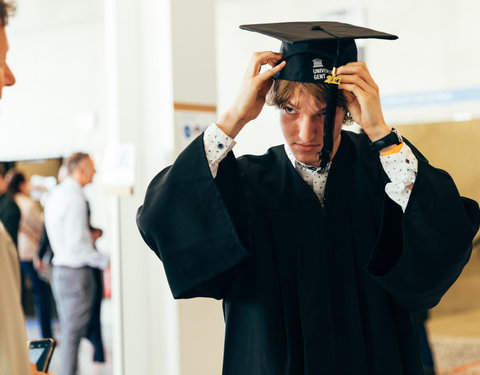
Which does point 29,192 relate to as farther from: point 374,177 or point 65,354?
point 374,177

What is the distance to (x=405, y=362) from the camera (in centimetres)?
173

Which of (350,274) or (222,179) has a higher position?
(222,179)

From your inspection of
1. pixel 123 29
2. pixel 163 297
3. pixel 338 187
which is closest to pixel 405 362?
pixel 338 187

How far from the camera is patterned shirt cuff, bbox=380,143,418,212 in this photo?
1.62m

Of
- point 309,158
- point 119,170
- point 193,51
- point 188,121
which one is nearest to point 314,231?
point 309,158

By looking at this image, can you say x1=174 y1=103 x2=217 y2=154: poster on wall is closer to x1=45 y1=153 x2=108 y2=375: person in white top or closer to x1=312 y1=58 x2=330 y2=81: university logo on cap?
x1=45 y1=153 x2=108 y2=375: person in white top

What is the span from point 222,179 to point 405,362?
71 cm

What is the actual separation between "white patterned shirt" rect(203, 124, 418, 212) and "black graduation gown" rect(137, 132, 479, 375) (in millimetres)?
28

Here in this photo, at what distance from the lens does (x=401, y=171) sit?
163 centimetres

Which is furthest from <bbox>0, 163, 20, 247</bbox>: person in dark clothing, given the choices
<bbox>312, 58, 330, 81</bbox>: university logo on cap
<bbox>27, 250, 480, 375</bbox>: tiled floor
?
<bbox>27, 250, 480, 375</bbox>: tiled floor

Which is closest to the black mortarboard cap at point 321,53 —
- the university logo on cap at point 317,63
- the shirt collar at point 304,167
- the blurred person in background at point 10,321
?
the university logo on cap at point 317,63

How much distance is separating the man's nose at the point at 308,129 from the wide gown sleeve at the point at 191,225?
272mm

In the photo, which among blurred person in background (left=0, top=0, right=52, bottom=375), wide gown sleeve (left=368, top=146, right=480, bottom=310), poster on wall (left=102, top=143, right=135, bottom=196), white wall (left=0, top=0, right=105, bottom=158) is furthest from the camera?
white wall (left=0, top=0, right=105, bottom=158)

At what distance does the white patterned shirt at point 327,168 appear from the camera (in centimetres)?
162
